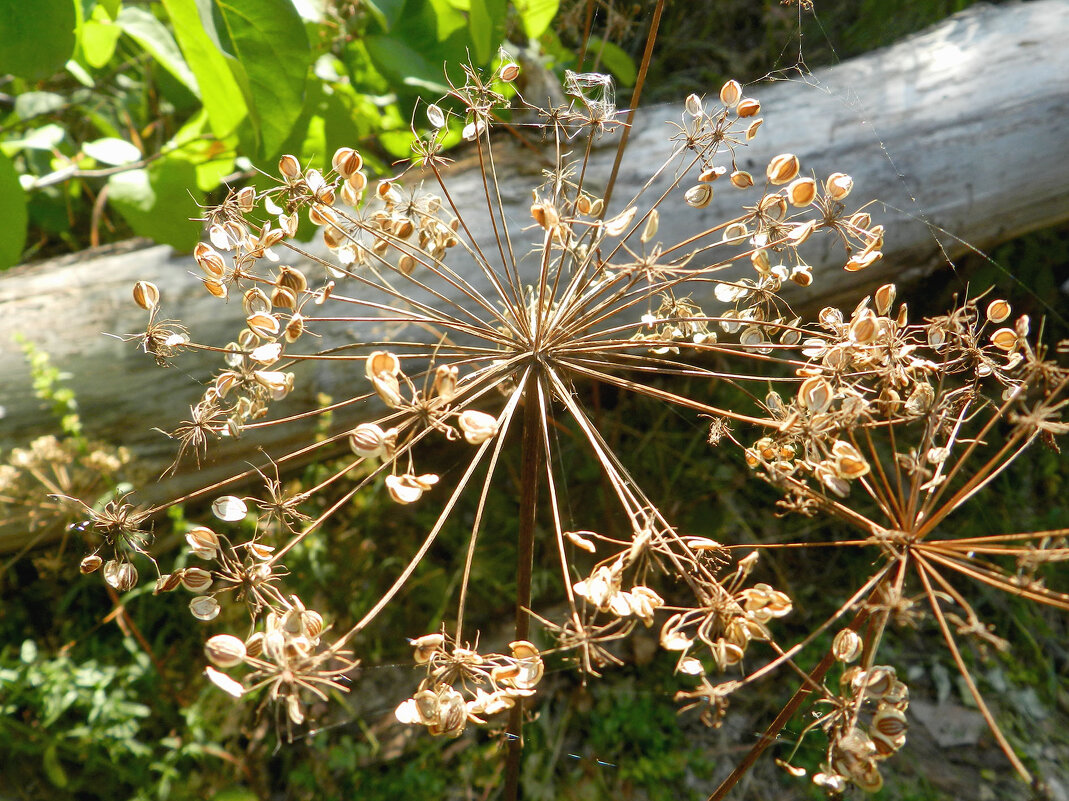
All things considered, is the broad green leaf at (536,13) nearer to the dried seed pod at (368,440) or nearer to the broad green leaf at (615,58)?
the broad green leaf at (615,58)

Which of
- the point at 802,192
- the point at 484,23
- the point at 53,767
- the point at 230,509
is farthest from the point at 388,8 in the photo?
the point at 53,767

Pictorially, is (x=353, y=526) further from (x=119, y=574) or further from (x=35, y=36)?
(x=35, y=36)

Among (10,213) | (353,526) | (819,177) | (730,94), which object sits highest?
(730,94)

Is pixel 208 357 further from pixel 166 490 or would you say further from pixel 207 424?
pixel 207 424

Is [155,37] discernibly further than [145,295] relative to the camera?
Yes

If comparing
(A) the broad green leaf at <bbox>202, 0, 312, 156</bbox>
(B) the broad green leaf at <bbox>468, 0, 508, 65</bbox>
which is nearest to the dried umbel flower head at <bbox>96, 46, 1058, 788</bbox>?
(A) the broad green leaf at <bbox>202, 0, 312, 156</bbox>

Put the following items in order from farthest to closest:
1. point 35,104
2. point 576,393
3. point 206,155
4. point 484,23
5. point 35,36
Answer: point 35,104
point 206,155
point 484,23
point 35,36
point 576,393

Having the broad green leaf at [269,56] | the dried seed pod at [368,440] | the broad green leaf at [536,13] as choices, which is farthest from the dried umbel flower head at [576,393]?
the broad green leaf at [536,13]

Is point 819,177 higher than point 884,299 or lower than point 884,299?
lower
